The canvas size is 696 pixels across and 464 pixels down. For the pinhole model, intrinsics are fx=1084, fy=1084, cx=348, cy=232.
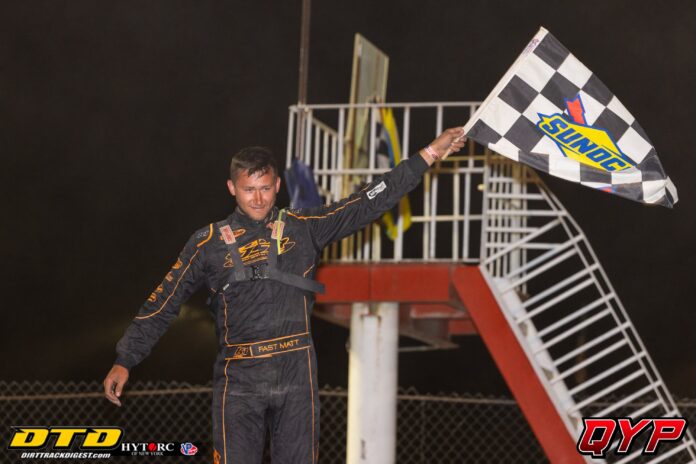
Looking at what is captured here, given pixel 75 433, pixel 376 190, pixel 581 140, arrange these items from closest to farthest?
pixel 376 190 → pixel 581 140 → pixel 75 433

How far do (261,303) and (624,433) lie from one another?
4.51 meters

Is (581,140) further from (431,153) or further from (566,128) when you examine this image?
(431,153)

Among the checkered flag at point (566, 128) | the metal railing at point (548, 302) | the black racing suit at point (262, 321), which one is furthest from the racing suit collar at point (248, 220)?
the metal railing at point (548, 302)

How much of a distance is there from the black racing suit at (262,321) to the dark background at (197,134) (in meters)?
11.4

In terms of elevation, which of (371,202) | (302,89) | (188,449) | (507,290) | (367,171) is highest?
(302,89)

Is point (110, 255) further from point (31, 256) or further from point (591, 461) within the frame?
point (591, 461)

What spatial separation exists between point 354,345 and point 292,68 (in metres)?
9.25

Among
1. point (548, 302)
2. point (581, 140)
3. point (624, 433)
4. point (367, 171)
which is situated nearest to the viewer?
point (581, 140)

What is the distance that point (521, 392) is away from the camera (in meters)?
8.52

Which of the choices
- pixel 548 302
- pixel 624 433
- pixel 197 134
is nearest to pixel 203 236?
pixel 548 302

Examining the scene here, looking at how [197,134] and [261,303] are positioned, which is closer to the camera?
[261,303]

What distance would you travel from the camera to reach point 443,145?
543 cm

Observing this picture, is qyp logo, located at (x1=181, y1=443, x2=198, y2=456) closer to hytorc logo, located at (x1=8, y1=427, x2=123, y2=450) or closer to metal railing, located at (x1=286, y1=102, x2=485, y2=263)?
hytorc logo, located at (x1=8, y1=427, x2=123, y2=450)

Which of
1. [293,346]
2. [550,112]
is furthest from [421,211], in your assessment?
[293,346]
